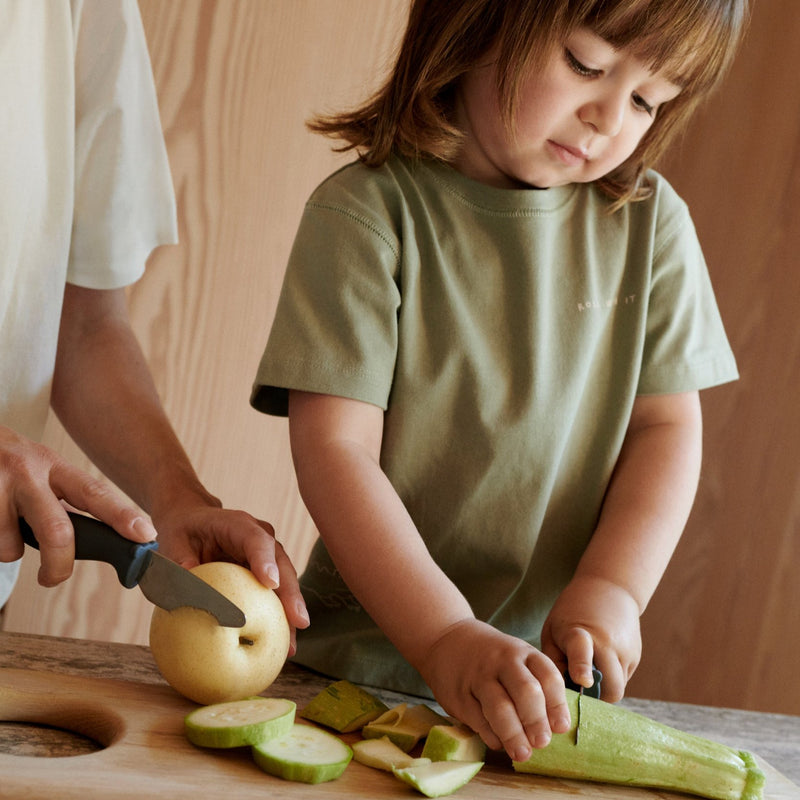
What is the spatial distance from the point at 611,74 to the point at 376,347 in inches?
12.7

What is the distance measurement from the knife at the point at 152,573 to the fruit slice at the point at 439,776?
0.16 meters

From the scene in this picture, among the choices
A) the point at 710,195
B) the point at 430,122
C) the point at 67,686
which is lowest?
the point at 67,686

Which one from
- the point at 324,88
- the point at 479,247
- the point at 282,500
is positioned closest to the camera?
the point at 479,247

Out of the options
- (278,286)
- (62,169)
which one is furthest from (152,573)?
(278,286)

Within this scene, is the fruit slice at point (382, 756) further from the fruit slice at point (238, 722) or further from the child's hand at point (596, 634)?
the child's hand at point (596, 634)

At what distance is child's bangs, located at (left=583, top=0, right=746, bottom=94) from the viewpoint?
91 cm

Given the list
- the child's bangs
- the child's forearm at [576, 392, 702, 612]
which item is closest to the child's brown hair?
the child's bangs

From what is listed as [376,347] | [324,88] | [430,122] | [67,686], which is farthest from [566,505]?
[324,88]

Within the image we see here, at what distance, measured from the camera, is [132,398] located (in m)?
1.04

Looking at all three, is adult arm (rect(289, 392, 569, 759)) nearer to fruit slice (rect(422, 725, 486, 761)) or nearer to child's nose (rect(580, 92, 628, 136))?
fruit slice (rect(422, 725, 486, 761))

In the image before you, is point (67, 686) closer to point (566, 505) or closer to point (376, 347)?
point (376, 347)

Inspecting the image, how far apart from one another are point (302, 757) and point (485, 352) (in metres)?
0.45

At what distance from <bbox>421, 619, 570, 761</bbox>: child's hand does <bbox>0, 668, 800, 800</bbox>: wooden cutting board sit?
1.5 inches

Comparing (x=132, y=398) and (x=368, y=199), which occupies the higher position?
(x=368, y=199)
